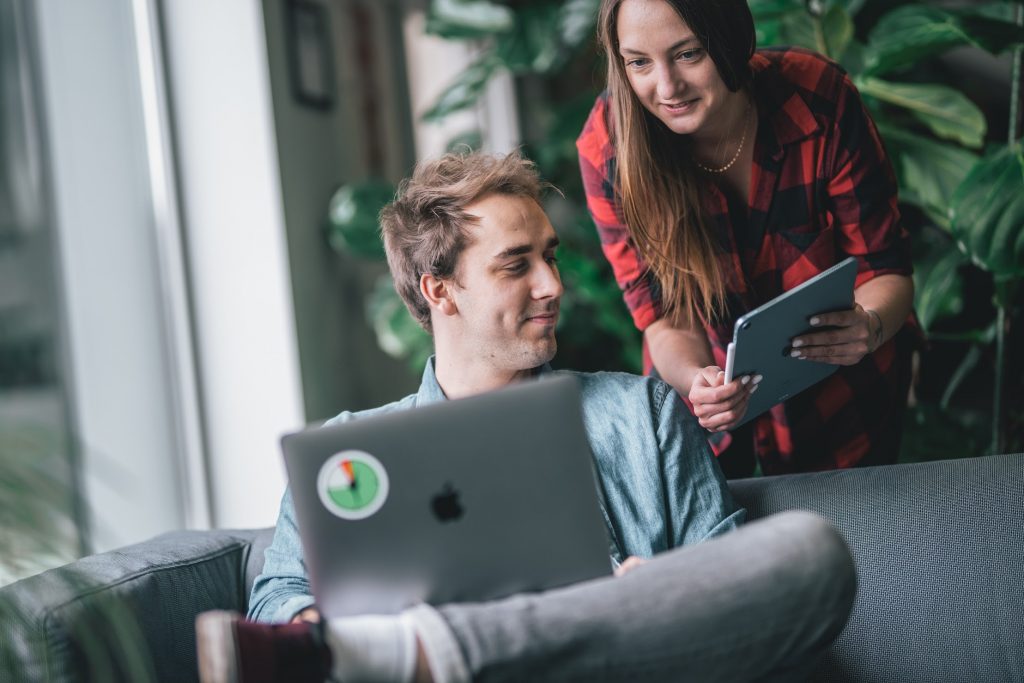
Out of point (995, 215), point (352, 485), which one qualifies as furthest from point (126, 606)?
point (995, 215)

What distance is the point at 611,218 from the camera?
1776 millimetres

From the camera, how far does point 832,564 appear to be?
3.63ft

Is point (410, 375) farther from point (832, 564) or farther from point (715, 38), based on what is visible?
point (832, 564)

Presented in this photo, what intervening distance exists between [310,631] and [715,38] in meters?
1.05

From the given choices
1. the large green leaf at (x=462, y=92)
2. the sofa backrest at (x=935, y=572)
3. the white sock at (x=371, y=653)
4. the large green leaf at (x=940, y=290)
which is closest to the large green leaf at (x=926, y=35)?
the large green leaf at (x=940, y=290)

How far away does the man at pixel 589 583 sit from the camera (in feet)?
3.32

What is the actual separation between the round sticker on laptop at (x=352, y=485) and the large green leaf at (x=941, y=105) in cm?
167

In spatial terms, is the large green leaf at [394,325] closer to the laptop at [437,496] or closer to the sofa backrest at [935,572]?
the sofa backrest at [935,572]

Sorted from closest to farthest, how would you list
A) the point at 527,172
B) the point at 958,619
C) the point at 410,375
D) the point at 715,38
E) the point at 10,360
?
the point at 958,619 < the point at 715,38 < the point at 527,172 < the point at 10,360 < the point at 410,375

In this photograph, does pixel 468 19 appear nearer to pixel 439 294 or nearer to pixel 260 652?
pixel 439 294

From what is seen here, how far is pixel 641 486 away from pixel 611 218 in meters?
0.52

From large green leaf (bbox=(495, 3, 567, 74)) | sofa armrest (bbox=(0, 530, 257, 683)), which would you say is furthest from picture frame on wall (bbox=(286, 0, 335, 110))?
sofa armrest (bbox=(0, 530, 257, 683))

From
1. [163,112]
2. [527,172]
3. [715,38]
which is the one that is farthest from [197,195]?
[715,38]

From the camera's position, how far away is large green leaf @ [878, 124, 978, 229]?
233cm
